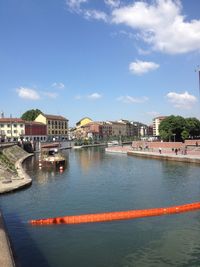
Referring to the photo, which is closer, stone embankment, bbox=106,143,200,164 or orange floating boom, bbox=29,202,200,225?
orange floating boom, bbox=29,202,200,225

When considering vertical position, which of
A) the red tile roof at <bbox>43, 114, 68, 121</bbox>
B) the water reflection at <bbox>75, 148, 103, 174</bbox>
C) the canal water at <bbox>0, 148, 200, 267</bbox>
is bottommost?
the canal water at <bbox>0, 148, 200, 267</bbox>

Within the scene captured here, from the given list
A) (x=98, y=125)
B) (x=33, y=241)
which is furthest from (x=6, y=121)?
(x=33, y=241)

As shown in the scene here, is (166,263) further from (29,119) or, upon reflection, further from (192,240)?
(29,119)

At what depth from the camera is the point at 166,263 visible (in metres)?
15.9

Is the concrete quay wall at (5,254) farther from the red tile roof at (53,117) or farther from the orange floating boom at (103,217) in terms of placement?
the red tile roof at (53,117)

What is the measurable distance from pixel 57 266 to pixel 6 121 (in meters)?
118

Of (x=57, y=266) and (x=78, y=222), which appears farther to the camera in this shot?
(x=78, y=222)

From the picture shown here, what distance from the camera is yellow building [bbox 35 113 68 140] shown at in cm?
14712

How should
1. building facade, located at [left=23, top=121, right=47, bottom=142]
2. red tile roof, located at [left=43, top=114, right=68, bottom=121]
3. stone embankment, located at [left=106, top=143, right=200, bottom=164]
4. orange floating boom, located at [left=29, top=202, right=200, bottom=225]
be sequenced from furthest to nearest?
red tile roof, located at [left=43, top=114, right=68, bottom=121] → building facade, located at [left=23, top=121, right=47, bottom=142] → stone embankment, located at [left=106, top=143, right=200, bottom=164] → orange floating boom, located at [left=29, top=202, right=200, bottom=225]

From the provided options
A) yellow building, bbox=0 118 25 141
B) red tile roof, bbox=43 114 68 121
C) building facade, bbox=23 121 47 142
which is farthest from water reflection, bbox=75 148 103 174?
red tile roof, bbox=43 114 68 121

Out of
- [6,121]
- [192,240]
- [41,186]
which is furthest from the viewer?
[6,121]

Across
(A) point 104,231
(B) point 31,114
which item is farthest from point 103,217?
(B) point 31,114

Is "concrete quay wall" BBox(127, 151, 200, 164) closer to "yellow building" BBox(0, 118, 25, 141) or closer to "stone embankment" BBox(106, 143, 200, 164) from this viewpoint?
"stone embankment" BBox(106, 143, 200, 164)

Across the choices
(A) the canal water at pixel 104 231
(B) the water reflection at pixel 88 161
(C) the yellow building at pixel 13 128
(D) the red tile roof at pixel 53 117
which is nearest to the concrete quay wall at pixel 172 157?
(B) the water reflection at pixel 88 161
